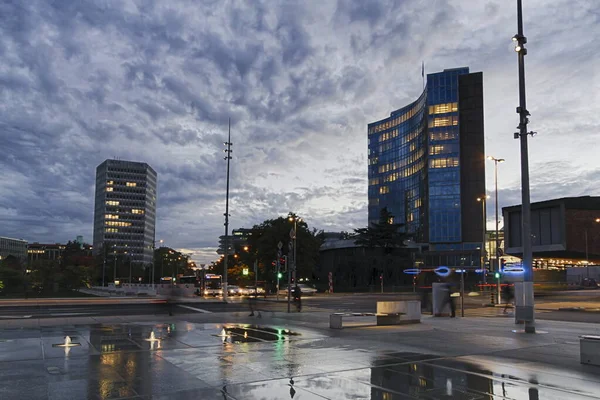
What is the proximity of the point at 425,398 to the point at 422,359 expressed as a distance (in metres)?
3.68

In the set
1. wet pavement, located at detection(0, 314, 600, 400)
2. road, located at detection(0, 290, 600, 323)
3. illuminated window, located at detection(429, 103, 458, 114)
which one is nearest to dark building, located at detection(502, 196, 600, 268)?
road, located at detection(0, 290, 600, 323)

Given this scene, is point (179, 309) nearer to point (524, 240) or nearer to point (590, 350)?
point (524, 240)

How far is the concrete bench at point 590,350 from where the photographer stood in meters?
10.8

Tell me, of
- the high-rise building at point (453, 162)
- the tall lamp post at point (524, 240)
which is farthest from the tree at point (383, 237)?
the tall lamp post at point (524, 240)

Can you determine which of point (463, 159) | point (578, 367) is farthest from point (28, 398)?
point (463, 159)

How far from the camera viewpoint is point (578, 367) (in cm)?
1075

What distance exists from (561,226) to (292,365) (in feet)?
200

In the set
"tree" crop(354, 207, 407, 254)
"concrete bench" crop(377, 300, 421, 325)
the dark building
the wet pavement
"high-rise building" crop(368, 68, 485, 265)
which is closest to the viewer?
the wet pavement

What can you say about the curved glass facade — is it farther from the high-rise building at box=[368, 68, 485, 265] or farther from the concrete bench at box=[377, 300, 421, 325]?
the concrete bench at box=[377, 300, 421, 325]

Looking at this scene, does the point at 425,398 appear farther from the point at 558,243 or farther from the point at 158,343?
the point at 558,243

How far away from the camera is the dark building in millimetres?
63156

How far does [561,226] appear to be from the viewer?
62875 millimetres

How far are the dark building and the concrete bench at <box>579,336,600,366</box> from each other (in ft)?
185

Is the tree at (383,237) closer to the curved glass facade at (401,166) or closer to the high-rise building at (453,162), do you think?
the high-rise building at (453,162)
